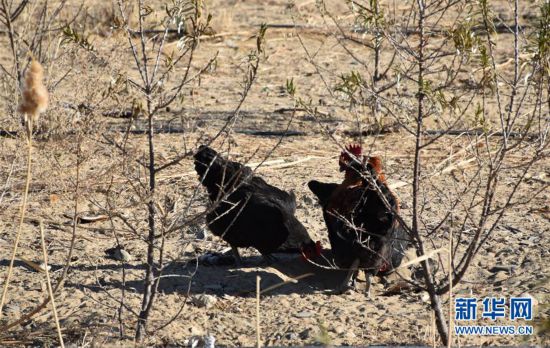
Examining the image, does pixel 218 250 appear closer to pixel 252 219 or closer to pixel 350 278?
pixel 252 219

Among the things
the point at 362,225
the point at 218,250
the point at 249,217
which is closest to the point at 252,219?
the point at 249,217

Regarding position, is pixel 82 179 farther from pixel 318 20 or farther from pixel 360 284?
pixel 318 20

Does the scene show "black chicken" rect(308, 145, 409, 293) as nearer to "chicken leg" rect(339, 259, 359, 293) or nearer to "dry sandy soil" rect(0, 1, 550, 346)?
"chicken leg" rect(339, 259, 359, 293)

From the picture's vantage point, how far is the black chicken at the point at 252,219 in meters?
5.98

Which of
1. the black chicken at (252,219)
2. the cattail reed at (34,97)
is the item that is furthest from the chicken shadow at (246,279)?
the cattail reed at (34,97)

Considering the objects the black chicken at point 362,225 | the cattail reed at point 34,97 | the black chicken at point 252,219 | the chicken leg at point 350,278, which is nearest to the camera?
the cattail reed at point 34,97

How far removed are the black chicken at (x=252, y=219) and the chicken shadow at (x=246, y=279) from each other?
0.12 meters

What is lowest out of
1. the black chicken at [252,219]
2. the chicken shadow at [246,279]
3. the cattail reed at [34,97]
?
the chicken shadow at [246,279]

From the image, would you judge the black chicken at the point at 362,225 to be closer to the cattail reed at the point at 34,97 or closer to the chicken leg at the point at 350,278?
the chicken leg at the point at 350,278

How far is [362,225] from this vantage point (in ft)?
18.1

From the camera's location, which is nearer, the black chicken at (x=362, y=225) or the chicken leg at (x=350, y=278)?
the black chicken at (x=362, y=225)

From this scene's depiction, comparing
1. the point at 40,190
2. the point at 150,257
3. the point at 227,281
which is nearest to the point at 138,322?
the point at 150,257

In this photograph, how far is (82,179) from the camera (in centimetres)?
708

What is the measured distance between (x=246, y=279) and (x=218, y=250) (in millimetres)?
483
